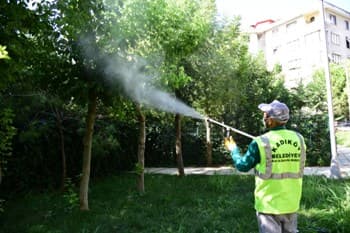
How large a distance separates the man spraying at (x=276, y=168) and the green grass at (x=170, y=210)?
162 cm

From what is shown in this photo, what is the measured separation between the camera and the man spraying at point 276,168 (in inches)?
106

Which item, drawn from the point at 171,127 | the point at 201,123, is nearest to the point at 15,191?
the point at 171,127

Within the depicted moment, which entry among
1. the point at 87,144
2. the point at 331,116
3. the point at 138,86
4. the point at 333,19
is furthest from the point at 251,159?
the point at 333,19

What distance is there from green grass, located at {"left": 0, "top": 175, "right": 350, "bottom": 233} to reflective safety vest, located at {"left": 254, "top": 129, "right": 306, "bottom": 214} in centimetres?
167

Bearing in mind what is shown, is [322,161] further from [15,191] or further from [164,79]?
[15,191]

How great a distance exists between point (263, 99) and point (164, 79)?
7228mm

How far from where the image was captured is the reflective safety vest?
8.81 ft

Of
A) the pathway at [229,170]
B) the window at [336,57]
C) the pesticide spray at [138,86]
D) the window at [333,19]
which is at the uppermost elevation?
the window at [333,19]

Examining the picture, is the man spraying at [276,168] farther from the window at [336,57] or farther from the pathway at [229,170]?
the window at [336,57]

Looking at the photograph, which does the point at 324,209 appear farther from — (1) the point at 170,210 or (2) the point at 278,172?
(2) the point at 278,172

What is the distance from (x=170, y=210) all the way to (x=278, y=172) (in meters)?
3.09

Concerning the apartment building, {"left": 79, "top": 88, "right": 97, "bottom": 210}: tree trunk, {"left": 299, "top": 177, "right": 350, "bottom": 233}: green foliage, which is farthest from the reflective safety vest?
the apartment building

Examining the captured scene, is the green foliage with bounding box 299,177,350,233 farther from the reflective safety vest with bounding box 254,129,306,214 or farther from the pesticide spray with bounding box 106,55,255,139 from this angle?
the reflective safety vest with bounding box 254,129,306,214

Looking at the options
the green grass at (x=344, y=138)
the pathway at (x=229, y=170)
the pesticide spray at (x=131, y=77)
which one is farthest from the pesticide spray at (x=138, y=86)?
the green grass at (x=344, y=138)
